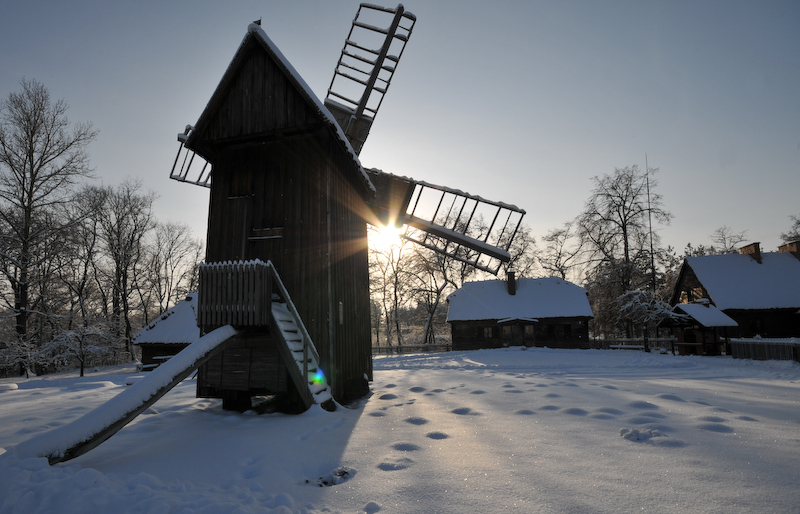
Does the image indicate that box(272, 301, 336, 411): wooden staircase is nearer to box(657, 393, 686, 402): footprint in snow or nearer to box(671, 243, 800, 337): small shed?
box(657, 393, 686, 402): footprint in snow

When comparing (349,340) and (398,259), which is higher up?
(398,259)

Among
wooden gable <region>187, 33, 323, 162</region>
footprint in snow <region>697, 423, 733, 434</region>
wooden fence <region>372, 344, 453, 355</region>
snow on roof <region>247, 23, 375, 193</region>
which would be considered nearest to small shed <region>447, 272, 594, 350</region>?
wooden fence <region>372, 344, 453, 355</region>

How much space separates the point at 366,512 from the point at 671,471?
121 inches

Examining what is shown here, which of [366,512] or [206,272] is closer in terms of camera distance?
[366,512]

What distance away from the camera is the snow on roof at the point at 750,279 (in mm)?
25281

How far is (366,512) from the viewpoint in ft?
10.9

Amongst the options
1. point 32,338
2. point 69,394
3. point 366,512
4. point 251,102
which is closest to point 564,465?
point 366,512

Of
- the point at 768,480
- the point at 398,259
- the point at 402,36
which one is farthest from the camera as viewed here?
the point at 398,259

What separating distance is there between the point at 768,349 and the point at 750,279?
496 inches

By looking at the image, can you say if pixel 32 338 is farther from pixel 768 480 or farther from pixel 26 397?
pixel 768 480

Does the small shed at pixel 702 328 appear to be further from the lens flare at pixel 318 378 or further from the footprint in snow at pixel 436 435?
the lens flare at pixel 318 378

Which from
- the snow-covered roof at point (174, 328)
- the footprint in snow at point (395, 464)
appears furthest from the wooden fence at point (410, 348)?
the footprint in snow at point (395, 464)

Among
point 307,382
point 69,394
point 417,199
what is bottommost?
point 69,394

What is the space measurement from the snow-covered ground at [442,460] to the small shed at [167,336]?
10.6 metres
